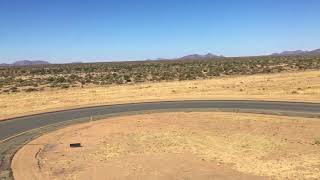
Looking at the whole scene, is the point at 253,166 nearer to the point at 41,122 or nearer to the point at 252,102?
the point at 41,122

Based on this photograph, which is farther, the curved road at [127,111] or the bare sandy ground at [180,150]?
the curved road at [127,111]

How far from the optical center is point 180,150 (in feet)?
57.3

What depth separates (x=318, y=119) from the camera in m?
23.3

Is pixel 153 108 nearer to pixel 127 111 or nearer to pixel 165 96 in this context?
pixel 127 111

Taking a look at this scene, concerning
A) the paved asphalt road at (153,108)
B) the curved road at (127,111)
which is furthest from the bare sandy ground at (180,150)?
the paved asphalt road at (153,108)

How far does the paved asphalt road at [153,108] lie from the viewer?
24.8 m

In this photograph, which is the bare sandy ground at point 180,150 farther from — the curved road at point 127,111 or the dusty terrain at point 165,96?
the dusty terrain at point 165,96

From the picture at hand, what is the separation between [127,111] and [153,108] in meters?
1.96

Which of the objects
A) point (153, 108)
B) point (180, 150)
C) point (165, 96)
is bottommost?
point (165, 96)

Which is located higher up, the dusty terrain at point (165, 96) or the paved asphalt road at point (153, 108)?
the paved asphalt road at point (153, 108)

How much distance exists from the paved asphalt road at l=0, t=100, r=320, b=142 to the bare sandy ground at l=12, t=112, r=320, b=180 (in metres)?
2.42

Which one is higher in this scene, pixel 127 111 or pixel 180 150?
pixel 180 150

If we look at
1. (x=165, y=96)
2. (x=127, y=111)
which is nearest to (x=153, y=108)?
(x=127, y=111)

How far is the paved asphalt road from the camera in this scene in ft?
81.4
